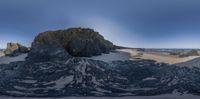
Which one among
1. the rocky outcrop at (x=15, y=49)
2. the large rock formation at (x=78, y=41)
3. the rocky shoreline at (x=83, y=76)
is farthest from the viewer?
the rocky outcrop at (x=15, y=49)

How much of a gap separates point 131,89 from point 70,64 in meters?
5.19

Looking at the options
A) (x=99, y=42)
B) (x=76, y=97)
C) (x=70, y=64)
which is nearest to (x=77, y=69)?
(x=70, y=64)

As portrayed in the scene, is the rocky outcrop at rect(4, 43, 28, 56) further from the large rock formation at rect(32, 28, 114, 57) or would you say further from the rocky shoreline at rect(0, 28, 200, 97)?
the rocky shoreline at rect(0, 28, 200, 97)

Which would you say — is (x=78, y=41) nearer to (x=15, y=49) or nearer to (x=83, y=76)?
(x=83, y=76)

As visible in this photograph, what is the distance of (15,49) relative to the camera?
40.9 meters

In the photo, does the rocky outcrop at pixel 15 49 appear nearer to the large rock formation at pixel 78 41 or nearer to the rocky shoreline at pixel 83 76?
the large rock formation at pixel 78 41

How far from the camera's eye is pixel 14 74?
28.0 m

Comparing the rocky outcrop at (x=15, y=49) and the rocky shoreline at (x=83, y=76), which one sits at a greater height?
the rocky outcrop at (x=15, y=49)

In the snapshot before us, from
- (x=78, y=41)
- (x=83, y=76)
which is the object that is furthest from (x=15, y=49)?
(x=83, y=76)

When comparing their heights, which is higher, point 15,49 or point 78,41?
point 78,41

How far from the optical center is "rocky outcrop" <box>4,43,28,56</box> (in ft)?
128

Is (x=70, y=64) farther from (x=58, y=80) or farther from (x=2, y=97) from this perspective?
(x=2, y=97)

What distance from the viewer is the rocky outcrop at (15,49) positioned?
3886cm

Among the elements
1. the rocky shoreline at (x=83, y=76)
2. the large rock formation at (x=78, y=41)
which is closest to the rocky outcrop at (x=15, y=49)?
the large rock formation at (x=78, y=41)
